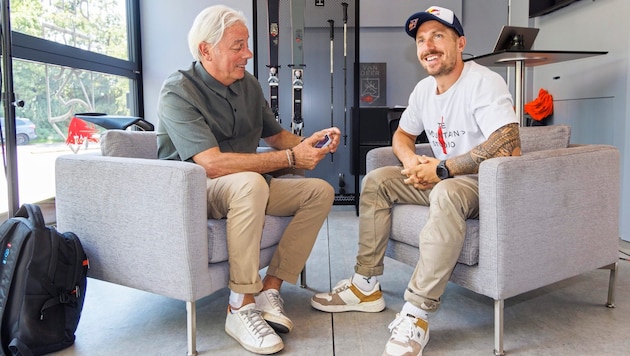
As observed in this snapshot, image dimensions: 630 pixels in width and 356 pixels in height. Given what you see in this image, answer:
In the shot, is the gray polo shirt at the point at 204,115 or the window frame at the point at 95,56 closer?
the gray polo shirt at the point at 204,115

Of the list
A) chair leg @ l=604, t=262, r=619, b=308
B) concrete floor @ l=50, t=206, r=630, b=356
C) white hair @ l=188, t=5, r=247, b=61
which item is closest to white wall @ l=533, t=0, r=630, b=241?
concrete floor @ l=50, t=206, r=630, b=356

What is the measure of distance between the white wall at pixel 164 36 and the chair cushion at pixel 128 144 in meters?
2.55

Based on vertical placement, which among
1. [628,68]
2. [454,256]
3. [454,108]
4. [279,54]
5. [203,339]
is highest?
[279,54]

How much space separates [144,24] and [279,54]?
130 centimetres

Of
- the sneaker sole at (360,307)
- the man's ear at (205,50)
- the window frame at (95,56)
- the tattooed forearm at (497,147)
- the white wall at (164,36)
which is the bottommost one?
the sneaker sole at (360,307)

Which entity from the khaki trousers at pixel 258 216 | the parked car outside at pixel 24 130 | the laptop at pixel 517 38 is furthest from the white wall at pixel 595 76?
the parked car outside at pixel 24 130

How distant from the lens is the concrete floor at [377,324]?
5.38 ft

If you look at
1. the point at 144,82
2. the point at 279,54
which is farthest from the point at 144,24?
the point at 279,54

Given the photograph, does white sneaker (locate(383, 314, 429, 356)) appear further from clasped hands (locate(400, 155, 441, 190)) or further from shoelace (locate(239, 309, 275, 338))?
clasped hands (locate(400, 155, 441, 190))

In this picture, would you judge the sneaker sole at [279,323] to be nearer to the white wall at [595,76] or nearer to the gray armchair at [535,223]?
the gray armchair at [535,223]

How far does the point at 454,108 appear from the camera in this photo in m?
1.85

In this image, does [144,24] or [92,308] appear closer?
[92,308]

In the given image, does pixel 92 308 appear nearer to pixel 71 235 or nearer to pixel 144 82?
pixel 71 235

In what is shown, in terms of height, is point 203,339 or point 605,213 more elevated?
point 605,213
